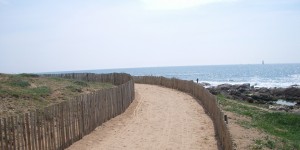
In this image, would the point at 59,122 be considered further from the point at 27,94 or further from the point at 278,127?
the point at 278,127

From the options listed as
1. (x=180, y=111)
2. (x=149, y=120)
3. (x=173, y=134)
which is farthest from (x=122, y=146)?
(x=180, y=111)

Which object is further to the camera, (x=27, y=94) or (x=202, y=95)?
(x=202, y=95)

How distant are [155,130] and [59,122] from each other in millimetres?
4283

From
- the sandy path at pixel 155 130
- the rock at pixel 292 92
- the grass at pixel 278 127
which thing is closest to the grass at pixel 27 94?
the sandy path at pixel 155 130

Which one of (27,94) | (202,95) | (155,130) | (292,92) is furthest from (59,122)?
(292,92)

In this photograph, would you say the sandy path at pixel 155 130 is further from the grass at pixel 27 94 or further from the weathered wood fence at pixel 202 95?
the grass at pixel 27 94

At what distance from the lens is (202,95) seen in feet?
73.6

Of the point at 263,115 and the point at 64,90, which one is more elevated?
the point at 64,90

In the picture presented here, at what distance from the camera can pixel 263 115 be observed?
22344 mm

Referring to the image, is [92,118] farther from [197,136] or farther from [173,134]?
[197,136]

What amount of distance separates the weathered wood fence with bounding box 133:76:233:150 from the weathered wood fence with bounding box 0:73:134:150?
4.58m

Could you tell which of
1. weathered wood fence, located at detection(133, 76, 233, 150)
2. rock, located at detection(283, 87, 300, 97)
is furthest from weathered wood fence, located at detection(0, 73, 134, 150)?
rock, located at detection(283, 87, 300, 97)

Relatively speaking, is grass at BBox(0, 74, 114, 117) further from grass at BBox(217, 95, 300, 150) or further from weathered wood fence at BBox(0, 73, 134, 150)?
grass at BBox(217, 95, 300, 150)

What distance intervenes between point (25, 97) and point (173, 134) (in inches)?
282
